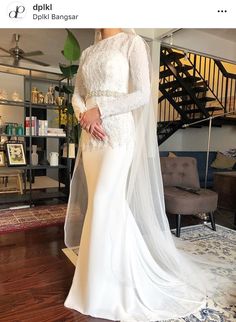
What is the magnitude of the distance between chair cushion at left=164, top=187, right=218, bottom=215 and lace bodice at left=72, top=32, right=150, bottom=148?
48.9 inches

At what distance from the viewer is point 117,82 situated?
1.29 metres

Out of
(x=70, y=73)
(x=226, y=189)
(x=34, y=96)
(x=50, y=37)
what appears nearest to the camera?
(x=70, y=73)

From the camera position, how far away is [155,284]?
1.47m

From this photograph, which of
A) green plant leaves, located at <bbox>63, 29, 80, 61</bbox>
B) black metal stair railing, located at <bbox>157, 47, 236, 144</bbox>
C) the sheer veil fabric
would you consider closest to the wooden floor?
the sheer veil fabric

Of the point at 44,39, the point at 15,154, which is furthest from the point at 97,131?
the point at 44,39

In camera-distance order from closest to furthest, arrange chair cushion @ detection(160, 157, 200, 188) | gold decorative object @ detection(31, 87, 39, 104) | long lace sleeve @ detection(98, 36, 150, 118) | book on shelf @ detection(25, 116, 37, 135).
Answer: long lace sleeve @ detection(98, 36, 150, 118), chair cushion @ detection(160, 157, 200, 188), book on shelf @ detection(25, 116, 37, 135), gold decorative object @ detection(31, 87, 39, 104)

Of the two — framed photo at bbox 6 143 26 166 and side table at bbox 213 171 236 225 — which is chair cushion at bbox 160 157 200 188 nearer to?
side table at bbox 213 171 236 225

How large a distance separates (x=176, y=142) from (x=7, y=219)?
451 centimetres

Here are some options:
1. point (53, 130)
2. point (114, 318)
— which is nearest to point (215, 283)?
point (114, 318)

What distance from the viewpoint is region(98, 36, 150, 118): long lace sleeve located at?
1240 mm

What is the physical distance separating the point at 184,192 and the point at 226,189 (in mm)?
967

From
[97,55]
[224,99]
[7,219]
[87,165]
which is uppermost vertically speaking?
[224,99]

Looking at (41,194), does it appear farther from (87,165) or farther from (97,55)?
(97,55)
